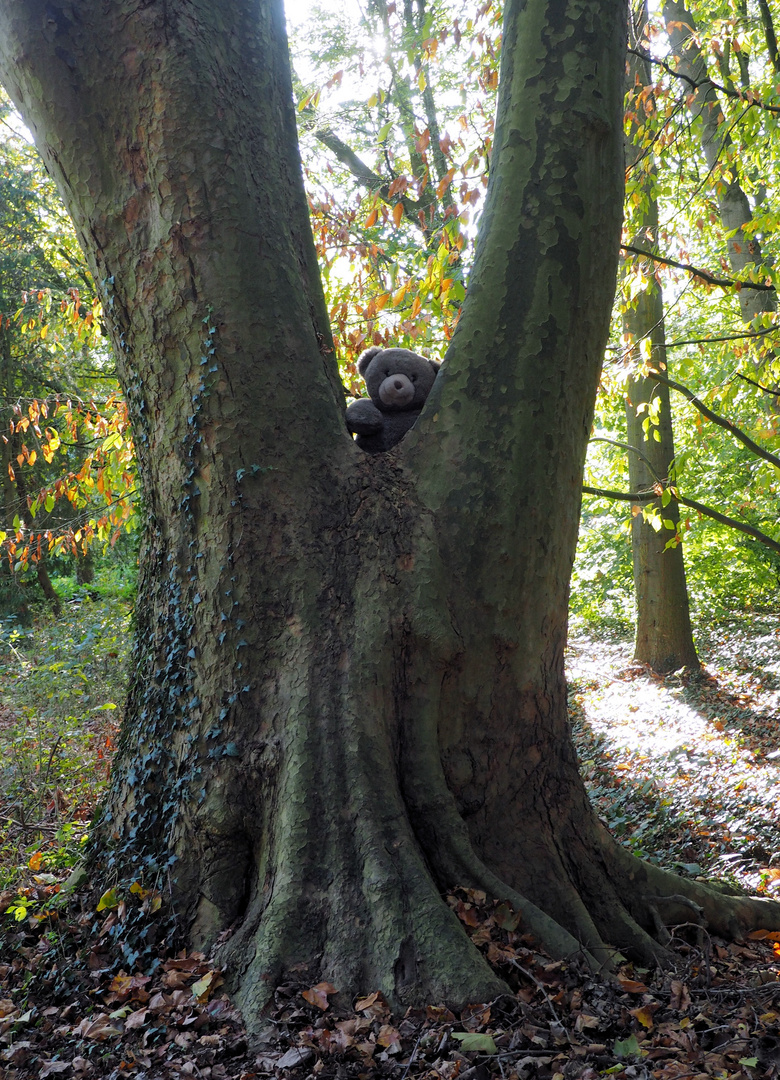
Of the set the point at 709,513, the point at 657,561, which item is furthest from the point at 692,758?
the point at 657,561

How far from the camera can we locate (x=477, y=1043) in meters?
2.23

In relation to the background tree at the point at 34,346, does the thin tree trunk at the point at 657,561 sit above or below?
below

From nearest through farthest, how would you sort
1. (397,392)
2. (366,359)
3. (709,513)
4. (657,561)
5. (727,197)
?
(397,392) → (366,359) → (709,513) → (727,197) → (657,561)

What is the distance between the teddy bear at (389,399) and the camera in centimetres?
374

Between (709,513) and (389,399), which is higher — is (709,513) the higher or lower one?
Answer: the higher one

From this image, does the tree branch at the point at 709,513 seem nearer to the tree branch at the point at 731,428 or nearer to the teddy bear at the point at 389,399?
the tree branch at the point at 731,428

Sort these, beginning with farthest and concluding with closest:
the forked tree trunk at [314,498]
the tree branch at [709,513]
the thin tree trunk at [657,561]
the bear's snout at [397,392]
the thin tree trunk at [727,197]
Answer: the thin tree trunk at [657,561] < the thin tree trunk at [727,197] < the tree branch at [709,513] < the bear's snout at [397,392] < the forked tree trunk at [314,498]

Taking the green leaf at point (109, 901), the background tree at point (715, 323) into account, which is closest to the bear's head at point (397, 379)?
the green leaf at point (109, 901)

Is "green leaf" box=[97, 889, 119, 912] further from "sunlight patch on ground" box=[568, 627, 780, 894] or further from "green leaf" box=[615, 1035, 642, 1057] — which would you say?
"sunlight patch on ground" box=[568, 627, 780, 894]

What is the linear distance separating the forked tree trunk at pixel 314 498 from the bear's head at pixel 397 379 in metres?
0.56

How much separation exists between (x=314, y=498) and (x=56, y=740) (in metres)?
3.87

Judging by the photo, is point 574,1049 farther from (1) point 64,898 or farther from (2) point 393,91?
(2) point 393,91

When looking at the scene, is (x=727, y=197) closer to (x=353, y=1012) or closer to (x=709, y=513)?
(x=709, y=513)

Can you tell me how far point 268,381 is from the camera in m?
3.06
